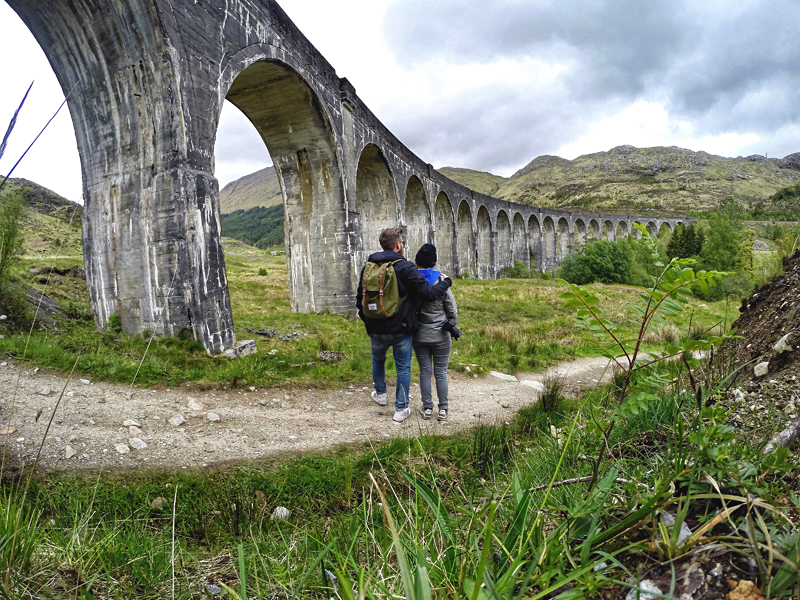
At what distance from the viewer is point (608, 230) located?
5131 centimetres

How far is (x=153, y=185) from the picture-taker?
622cm

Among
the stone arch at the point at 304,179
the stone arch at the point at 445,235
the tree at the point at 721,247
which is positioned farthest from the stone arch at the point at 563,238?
the stone arch at the point at 304,179

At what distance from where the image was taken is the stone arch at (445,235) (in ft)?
76.6

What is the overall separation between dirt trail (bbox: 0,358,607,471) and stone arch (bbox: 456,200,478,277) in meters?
21.6

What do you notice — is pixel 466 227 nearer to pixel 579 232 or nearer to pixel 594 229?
pixel 579 232

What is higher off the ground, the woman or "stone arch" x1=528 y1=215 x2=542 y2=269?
"stone arch" x1=528 y1=215 x2=542 y2=269

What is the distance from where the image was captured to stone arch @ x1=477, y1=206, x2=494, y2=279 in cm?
2900

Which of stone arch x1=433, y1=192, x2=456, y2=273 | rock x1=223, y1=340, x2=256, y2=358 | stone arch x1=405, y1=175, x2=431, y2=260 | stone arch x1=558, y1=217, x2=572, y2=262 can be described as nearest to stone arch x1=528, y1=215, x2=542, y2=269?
stone arch x1=558, y1=217, x2=572, y2=262

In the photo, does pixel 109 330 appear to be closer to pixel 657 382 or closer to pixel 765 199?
pixel 657 382

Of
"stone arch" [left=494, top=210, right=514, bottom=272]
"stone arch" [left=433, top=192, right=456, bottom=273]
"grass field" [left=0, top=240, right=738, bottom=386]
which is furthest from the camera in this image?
Answer: "stone arch" [left=494, top=210, right=514, bottom=272]

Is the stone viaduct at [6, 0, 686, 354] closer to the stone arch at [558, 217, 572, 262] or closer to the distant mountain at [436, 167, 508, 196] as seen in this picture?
the stone arch at [558, 217, 572, 262]

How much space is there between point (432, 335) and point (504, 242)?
31.9 metres

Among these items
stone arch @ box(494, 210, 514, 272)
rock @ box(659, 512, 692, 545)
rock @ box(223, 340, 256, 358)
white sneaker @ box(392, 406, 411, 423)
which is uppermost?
stone arch @ box(494, 210, 514, 272)

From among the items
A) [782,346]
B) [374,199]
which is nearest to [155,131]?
[782,346]
